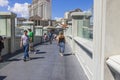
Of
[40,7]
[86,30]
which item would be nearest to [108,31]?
[86,30]

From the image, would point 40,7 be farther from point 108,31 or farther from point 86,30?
point 108,31

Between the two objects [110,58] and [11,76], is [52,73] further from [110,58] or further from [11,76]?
[110,58]

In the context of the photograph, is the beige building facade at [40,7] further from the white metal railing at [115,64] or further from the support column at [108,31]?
the white metal railing at [115,64]

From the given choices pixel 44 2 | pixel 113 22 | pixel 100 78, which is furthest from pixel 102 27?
pixel 44 2

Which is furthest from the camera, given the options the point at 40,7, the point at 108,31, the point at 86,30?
the point at 40,7

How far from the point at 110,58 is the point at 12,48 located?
17.0m

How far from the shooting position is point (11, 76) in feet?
36.3

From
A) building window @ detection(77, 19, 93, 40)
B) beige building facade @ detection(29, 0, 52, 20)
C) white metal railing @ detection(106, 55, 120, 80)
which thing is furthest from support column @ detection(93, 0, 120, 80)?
beige building facade @ detection(29, 0, 52, 20)

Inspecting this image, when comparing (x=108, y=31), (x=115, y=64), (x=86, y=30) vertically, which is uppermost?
(x=86, y=30)

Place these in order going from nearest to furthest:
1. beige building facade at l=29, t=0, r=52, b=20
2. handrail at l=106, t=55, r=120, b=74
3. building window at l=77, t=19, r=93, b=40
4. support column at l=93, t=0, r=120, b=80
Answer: handrail at l=106, t=55, r=120, b=74 < support column at l=93, t=0, r=120, b=80 < building window at l=77, t=19, r=93, b=40 < beige building facade at l=29, t=0, r=52, b=20

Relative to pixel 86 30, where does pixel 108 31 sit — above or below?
below

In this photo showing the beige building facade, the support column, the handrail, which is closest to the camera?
the handrail

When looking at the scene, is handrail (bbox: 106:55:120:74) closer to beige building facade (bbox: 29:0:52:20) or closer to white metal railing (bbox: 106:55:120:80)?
white metal railing (bbox: 106:55:120:80)

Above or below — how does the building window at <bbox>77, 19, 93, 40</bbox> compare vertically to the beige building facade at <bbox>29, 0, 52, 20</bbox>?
below
